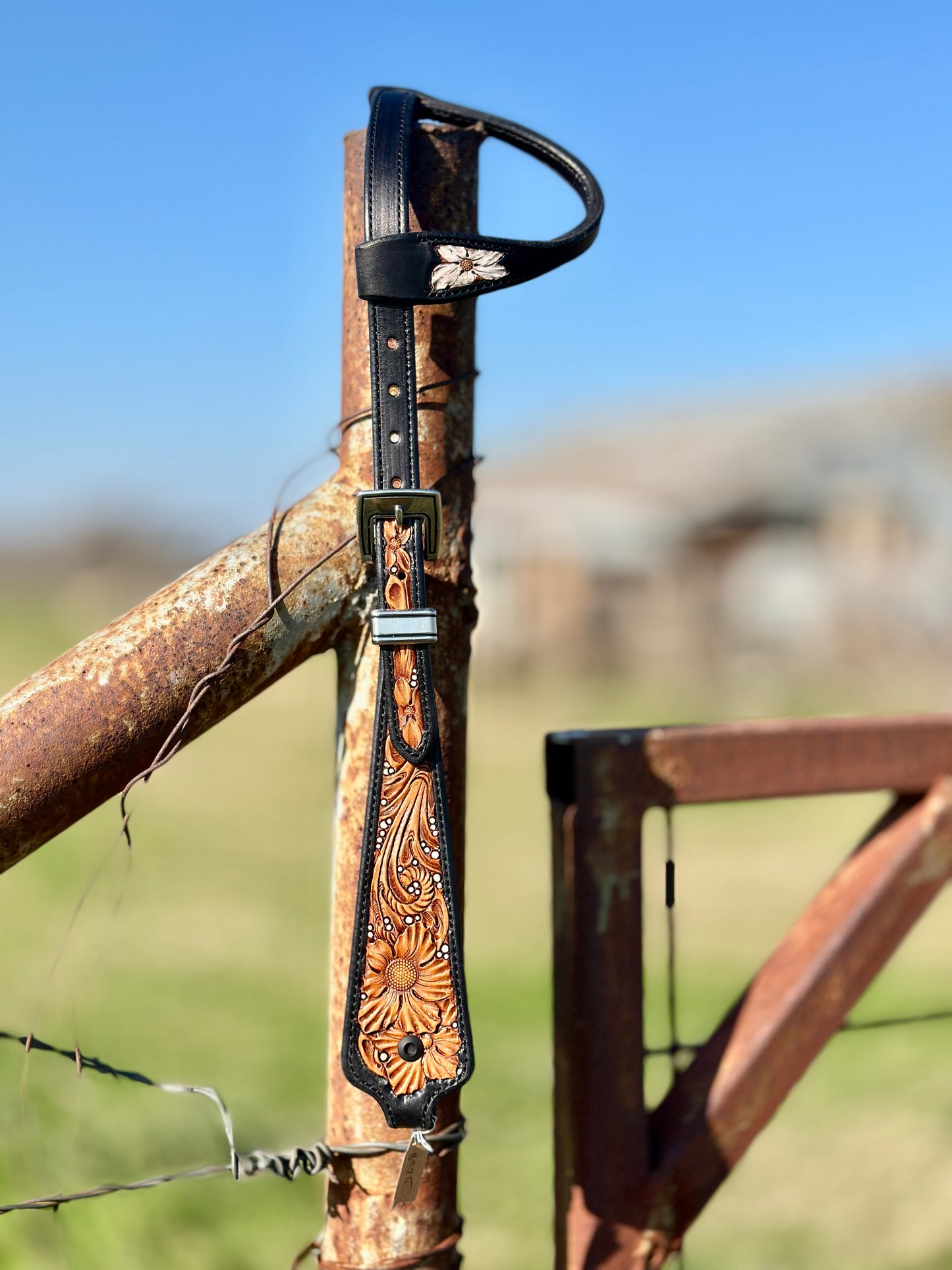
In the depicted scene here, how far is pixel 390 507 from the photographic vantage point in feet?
3.64

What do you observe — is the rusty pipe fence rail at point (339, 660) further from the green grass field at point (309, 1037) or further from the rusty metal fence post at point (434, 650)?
the green grass field at point (309, 1037)

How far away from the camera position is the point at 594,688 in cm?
1761

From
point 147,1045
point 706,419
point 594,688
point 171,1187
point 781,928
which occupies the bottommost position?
Result: point 171,1187

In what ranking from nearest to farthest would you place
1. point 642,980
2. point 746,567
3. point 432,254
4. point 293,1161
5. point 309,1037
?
point 432,254 < point 293,1161 < point 642,980 < point 309,1037 < point 746,567

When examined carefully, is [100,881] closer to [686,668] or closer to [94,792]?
[94,792]

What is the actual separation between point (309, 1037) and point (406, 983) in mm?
3822

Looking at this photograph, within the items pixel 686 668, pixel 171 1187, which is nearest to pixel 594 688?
pixel 686 668

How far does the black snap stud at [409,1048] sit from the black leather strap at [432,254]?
2.33 ft

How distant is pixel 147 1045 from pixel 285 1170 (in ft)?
12.0

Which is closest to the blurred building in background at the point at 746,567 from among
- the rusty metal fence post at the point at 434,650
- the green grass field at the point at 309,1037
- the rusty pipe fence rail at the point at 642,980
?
the green grass field at the point at 309,1037

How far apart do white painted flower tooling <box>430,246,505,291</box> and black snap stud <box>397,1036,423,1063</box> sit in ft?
2.38

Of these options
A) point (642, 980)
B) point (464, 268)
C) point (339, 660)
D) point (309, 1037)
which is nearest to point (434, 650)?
point (339, 660)

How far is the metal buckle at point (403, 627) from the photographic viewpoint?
1.10m

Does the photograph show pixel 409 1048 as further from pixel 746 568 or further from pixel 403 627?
pixel 746 568
